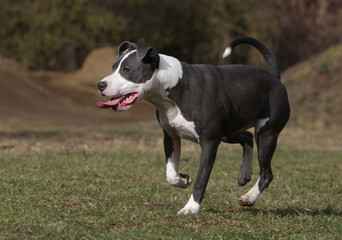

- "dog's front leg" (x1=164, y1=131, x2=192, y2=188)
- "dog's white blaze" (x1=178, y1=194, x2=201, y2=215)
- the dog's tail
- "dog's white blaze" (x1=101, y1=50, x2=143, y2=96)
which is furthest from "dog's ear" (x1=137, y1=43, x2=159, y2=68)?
the dog's tail

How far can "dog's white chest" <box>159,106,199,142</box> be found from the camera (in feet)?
19.6

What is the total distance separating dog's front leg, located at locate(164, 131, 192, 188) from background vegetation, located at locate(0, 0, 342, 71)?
74.8 feet

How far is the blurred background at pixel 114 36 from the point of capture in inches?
1048

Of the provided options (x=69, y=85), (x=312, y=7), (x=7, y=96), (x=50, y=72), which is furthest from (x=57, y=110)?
(x=312, y=7)

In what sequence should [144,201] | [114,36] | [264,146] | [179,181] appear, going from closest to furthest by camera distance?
1. [179,181]
2. [264,146]
3. [144,201]
4. [114,36]

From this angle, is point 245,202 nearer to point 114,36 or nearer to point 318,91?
point 318,91

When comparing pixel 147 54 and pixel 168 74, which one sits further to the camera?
pixel 168 74

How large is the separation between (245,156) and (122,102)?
1719 mm

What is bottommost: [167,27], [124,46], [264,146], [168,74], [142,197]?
[167,27]

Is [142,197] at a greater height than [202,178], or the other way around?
[202,178]

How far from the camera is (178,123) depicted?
600 centimetres

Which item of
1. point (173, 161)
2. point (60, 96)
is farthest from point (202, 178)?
point (60, 96)

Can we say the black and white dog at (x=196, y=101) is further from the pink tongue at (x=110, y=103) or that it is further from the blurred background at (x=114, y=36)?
the blurred background at (x=114, y=36)

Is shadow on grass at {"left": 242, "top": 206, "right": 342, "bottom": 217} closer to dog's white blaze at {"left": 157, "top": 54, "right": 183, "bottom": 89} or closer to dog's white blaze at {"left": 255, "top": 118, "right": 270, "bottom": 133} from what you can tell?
dog's white blaze at {"left": 255, "top": 118, "right": 270, "bottom": 133}
